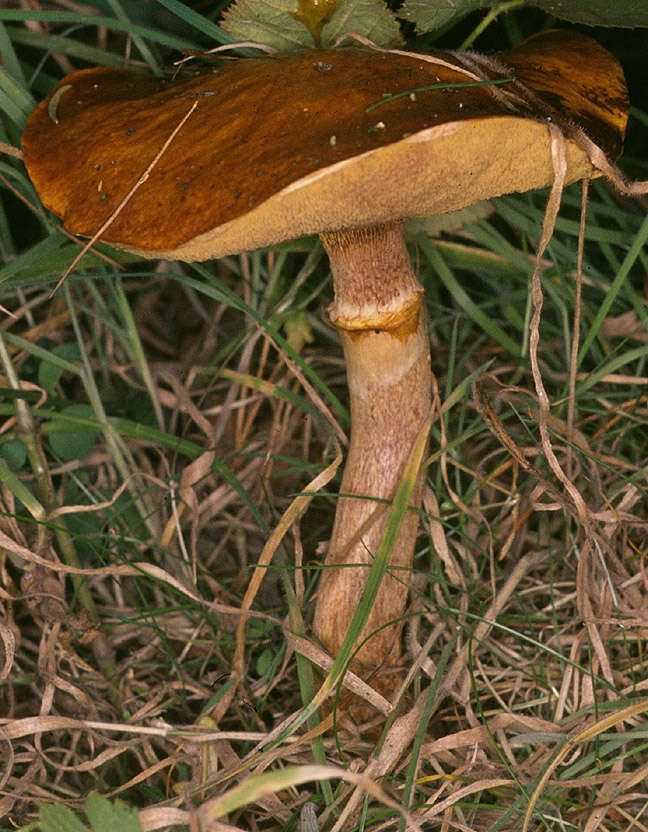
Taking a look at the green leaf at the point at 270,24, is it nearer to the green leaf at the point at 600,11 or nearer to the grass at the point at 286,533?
the grass at the point at 286,533

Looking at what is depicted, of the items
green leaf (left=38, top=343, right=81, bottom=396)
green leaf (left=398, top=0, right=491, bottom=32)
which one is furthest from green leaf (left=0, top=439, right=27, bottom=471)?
green leaf (left=398, top=0, right=491, bottom=32)

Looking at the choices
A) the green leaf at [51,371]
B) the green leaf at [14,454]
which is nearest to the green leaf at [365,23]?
the green leaf at [51,371]

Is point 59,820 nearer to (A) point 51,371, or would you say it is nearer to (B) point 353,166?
(A) point 51,371

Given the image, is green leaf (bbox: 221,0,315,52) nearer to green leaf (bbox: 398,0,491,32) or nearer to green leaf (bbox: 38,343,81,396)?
green leaf (bbox: 398,0,491,32)

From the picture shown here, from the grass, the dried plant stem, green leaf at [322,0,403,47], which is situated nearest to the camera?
green leaf at [322,0,403,47]

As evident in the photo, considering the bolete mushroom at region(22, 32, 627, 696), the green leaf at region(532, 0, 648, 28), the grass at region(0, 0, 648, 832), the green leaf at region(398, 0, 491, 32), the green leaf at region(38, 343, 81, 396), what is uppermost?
the green leaf at region(398, 0, 491, 32)

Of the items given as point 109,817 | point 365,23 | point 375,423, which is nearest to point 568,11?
point 365,23

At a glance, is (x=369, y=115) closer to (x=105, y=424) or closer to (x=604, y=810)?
(x=105, y=424)
